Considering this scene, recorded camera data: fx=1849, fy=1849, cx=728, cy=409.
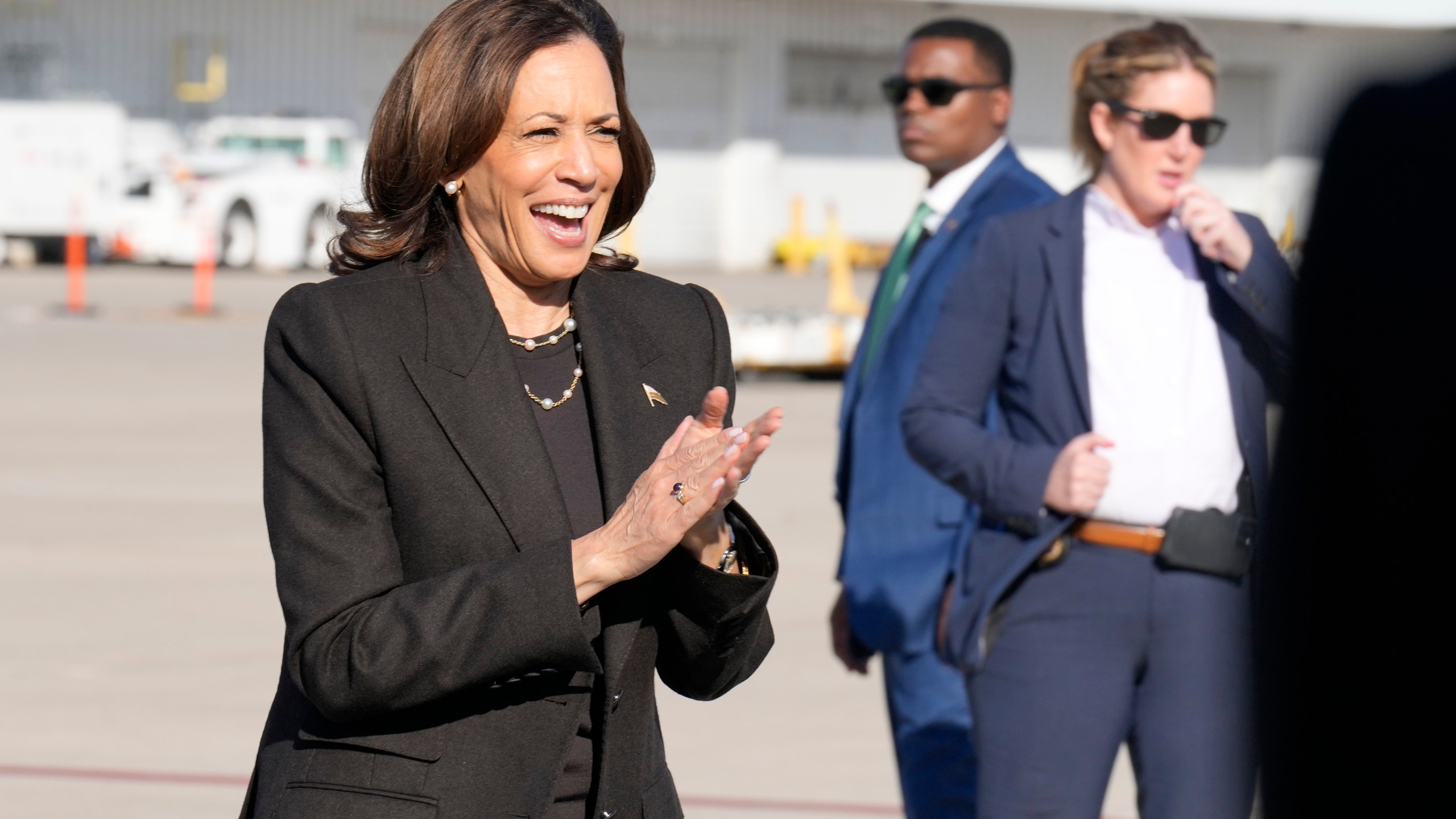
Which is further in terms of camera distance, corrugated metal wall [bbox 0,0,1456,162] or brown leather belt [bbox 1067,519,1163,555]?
corrugated metal wall [bbox 0,0,1456,162]

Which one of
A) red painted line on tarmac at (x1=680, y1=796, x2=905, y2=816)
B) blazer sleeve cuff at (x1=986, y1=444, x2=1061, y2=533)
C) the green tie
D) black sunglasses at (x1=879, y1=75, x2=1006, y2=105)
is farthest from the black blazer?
red painted line on tarmac at (x1=680, y1=796, x2=905, y2=816)

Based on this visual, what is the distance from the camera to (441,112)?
245 centimetres

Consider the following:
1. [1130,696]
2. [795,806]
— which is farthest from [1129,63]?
[795,806]

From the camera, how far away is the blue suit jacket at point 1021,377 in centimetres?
343

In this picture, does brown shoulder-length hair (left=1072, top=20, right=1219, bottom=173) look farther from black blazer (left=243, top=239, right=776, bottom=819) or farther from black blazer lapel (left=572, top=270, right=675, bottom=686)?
black blazer (left=243, top=239, right=776, bottom=819)

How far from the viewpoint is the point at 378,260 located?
8.31 feet

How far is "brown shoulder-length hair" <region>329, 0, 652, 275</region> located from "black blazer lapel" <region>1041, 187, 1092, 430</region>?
120 cm

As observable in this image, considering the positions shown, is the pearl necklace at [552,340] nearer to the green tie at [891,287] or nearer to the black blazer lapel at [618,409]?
the black blazer lapel at [618,409]

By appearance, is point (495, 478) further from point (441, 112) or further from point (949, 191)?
point (949, 191)

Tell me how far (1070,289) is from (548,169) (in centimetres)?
135

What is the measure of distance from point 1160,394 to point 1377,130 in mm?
2430

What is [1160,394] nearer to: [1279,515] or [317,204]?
[1279,515]

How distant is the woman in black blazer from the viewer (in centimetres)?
224

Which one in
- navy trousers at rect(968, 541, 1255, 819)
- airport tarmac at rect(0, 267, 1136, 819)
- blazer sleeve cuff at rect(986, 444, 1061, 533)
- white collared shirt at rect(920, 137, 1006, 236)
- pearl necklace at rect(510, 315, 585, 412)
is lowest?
airport tarmac at rect(0, 267, 1136, 819)
